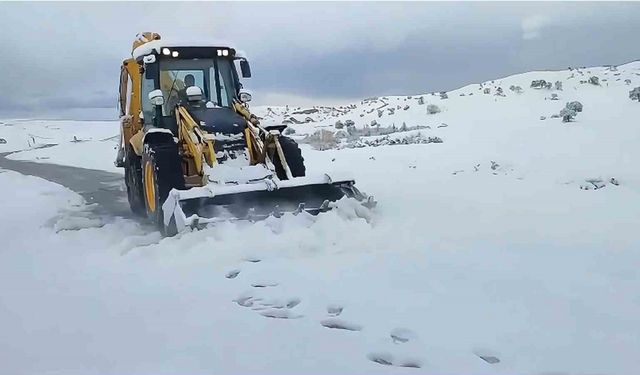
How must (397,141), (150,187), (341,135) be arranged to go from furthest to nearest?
(341,135)
(397,141)
(150,187)

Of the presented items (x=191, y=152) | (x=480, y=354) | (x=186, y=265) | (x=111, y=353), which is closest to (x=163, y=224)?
(x=191, y=152)

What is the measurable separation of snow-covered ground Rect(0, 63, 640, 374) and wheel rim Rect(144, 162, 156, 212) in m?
0.37

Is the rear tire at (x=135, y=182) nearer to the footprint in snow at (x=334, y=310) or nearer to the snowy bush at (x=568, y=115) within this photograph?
the footprint in snow at (x=334, y=310)

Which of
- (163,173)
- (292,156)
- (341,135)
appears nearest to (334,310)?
(163,173)

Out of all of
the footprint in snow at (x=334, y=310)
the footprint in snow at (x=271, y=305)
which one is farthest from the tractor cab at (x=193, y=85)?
the footprint in snow at (x=334, y=310)

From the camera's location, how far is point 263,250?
532 cm

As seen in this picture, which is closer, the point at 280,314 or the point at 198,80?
the point at 280,314

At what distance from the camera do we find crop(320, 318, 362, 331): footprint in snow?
3656mm

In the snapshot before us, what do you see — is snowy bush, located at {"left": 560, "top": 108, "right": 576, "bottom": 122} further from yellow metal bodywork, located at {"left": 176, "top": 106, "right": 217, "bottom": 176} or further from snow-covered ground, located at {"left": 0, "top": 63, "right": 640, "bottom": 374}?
yellow metal bodywork, located at {"left": 176, "top": 106, "right": 217, "bottom": 176}

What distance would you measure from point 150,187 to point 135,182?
4.42ft

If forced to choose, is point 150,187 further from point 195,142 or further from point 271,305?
point 271,305

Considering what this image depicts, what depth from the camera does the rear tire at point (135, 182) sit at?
8.37 metres

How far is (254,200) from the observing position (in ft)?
20.8

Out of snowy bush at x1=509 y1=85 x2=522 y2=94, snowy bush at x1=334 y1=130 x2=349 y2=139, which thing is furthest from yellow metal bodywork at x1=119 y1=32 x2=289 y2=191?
snowy bush at x1=509 y1=85 x2=522 y2=94
